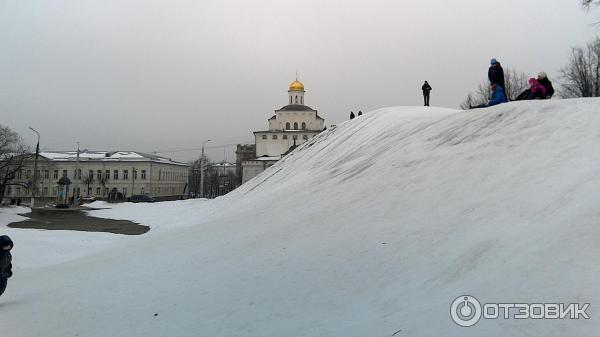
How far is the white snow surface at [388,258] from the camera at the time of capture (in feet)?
13.6

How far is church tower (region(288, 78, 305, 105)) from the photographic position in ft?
306

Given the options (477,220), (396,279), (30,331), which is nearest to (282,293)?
(396,279)

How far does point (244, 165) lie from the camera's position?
79.9 metres

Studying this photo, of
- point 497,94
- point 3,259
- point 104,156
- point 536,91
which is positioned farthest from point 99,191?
point 536,91

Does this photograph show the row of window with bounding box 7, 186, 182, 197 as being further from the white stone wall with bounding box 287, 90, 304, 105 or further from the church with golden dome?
the white stone wall with bounding box 287, 90, 304, 105

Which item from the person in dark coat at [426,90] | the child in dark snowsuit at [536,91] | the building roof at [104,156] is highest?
the building roof at [104,156]

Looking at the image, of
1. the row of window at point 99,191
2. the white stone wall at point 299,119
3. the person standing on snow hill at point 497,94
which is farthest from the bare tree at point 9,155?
the white stone wall at point 299,119

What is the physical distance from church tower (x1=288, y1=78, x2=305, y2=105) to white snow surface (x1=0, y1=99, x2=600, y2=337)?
275 ft

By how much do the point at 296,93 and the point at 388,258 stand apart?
89678 mm

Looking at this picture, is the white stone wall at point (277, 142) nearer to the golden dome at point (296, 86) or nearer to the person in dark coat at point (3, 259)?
the golden dome at point (296, 86)

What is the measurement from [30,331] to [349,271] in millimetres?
4456

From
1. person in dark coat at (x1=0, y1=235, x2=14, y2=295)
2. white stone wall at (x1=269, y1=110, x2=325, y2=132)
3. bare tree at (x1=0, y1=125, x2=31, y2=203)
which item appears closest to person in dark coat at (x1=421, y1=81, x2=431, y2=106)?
person in dark coat at (x1=0, y1=235, x2=14, y2=295)

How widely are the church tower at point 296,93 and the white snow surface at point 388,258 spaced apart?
8376cm

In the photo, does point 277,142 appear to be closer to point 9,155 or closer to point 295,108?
point 295,108
